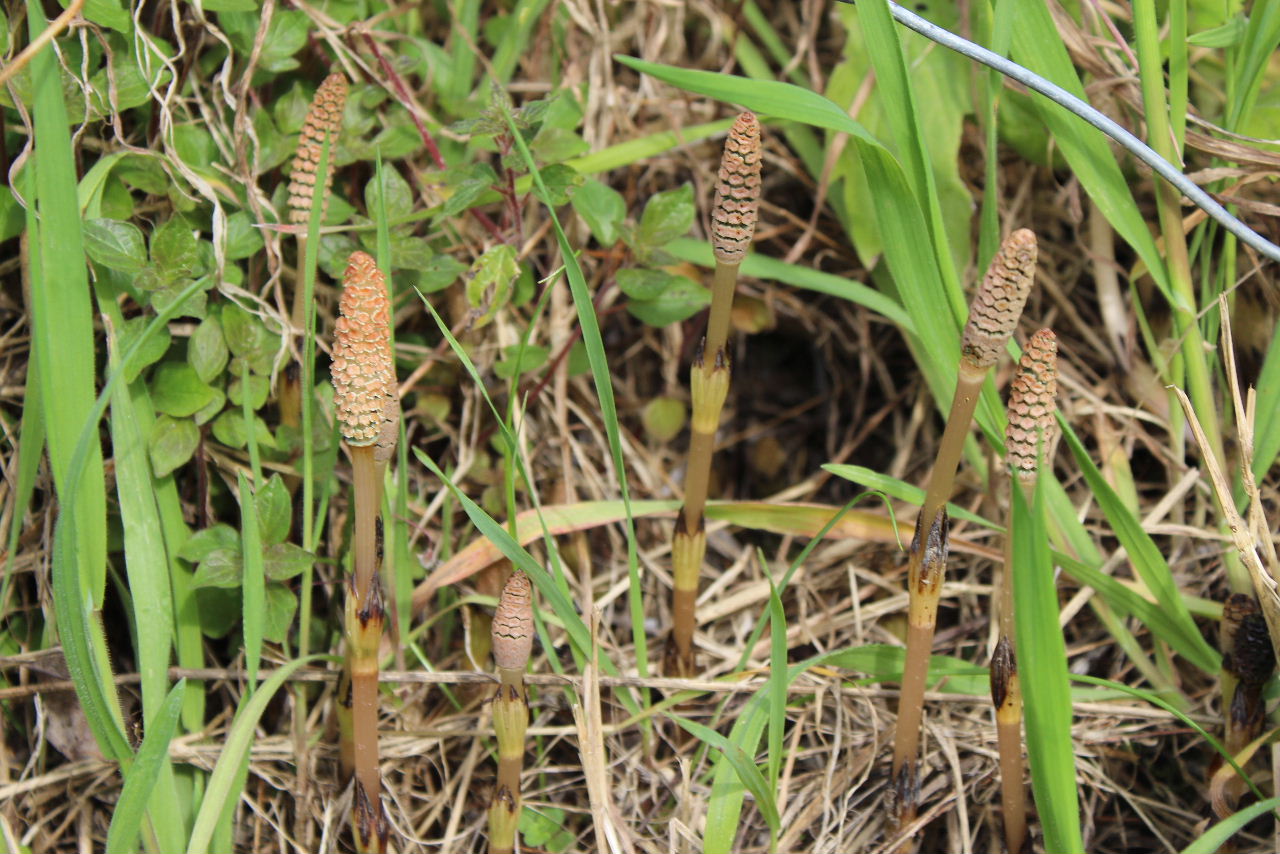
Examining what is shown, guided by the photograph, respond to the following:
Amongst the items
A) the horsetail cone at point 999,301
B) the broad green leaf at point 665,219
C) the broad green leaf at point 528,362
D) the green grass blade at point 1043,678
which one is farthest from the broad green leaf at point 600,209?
the green grass blade at point 1043,678

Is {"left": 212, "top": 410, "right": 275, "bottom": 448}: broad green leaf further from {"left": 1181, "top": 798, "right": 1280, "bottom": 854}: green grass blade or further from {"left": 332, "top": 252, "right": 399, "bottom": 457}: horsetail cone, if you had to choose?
{"left": 1181, "top": 798, "right": 1280, "bottom": 854}: green grass blade

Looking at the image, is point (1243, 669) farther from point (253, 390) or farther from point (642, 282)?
point (253, 390)

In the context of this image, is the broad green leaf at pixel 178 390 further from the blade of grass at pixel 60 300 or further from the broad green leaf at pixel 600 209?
the broad green leaf at pixel 600 209

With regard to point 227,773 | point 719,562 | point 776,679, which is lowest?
point 719,562

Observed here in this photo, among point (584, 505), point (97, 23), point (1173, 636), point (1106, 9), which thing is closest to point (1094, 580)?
point (1173, 636)

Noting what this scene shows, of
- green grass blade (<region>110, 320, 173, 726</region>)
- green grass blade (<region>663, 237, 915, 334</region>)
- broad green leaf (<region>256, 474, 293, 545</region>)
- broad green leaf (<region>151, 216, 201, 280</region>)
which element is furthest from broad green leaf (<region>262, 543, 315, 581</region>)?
green grass blade (<region>663, 237, 915, 334</region>)

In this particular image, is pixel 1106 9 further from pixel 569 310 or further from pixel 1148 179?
pixel 569 310

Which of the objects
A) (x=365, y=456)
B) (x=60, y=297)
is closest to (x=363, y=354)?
(x=365, y=456)
